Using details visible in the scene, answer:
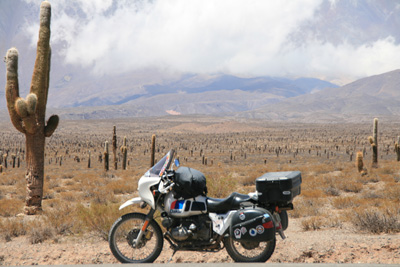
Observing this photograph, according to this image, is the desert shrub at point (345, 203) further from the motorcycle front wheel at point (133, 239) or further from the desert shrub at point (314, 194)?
the motorcycle front wheel at point (133, 239)

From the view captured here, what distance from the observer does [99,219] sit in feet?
28.7

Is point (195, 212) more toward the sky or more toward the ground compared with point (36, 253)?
more toward the sky

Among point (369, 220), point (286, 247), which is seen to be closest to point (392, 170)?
point (369, 220)

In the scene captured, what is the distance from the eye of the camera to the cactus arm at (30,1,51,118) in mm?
13844

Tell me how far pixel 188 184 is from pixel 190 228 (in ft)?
2.12

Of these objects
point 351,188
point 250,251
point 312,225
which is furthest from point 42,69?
point 351,188

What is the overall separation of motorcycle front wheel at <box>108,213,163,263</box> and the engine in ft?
1.06

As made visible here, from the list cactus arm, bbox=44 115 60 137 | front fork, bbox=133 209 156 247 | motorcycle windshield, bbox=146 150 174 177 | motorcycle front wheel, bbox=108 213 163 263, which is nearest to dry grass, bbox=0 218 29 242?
motorcycle front wheel, bbox=108 213 163 263

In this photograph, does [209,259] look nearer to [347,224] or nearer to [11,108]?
[347,224]

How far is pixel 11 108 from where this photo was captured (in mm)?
13719

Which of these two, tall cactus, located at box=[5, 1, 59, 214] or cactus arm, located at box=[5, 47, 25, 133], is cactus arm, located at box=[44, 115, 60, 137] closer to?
tall cactus, located at box=[5, 1, 59, 214]

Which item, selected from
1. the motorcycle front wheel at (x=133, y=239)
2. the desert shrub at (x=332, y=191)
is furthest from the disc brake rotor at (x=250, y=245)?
the desert shrub at (x=332, y=191)

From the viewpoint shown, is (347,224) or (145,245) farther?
(347,224)

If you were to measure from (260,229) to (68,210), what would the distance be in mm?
6630
